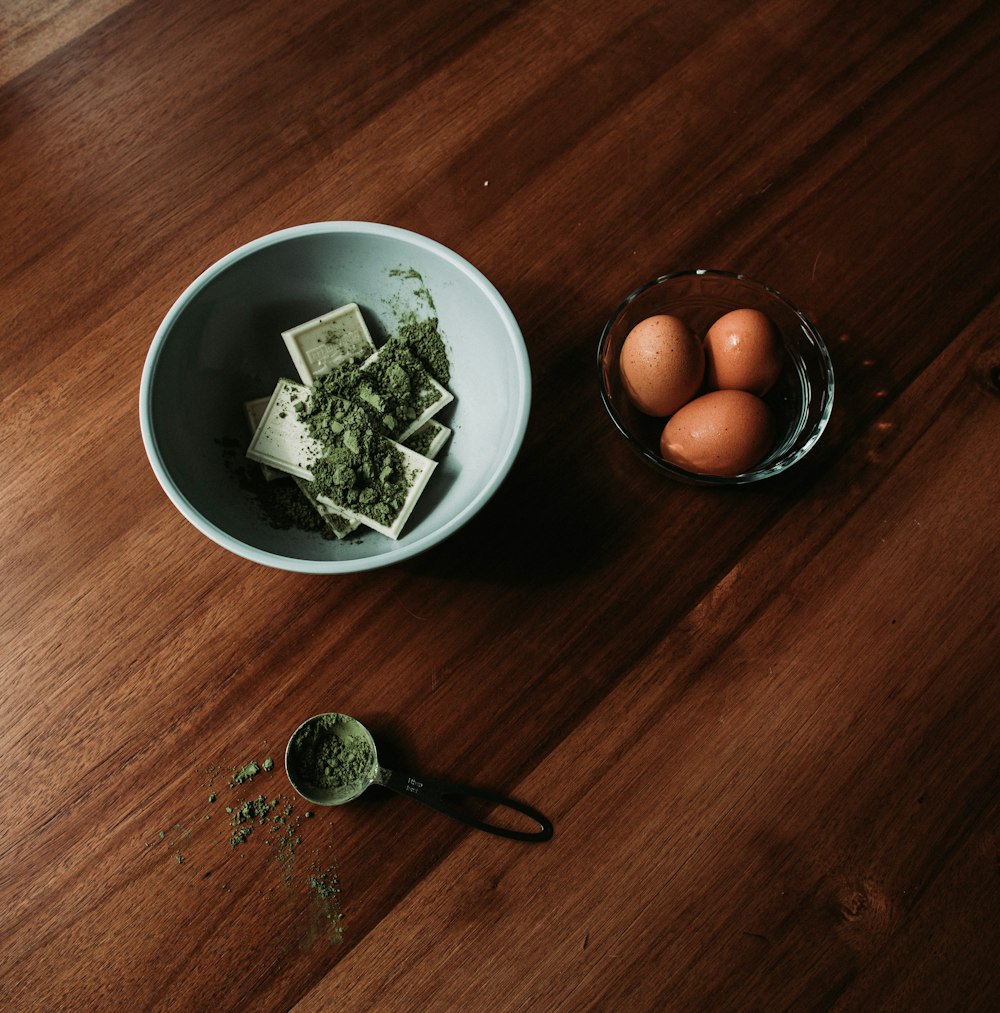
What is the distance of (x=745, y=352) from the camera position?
0.91m

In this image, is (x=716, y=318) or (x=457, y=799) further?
(x=716, y=318)

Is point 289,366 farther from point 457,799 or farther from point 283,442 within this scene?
point 457,799

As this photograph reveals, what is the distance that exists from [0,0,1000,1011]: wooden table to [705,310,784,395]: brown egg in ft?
0.48

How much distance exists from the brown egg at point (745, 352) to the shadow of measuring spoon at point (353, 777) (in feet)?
1.87

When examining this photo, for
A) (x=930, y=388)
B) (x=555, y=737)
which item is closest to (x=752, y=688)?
(x=555, y=737)

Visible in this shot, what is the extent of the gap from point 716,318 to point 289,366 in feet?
1.83

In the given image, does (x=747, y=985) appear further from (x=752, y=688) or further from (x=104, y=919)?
(x=104, y=919)

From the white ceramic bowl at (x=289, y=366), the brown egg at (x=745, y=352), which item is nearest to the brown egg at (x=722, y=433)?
the brown egg at (x=745, y=352)

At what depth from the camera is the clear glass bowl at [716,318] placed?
0.97m

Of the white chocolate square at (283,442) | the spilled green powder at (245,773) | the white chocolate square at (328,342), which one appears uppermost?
the white chocolate square at (328,342)

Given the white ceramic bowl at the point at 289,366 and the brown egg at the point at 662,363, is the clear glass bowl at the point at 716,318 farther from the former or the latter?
the white ceramic bowl at the point at 289,366

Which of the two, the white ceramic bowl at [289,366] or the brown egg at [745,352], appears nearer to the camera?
the white ceramic bowl at [289,366]

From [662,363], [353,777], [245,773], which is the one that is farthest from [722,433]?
[245,773]

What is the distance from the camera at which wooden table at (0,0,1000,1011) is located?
2.92ft
